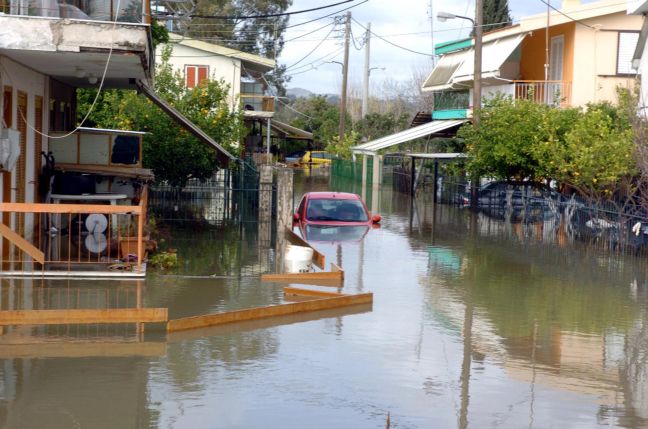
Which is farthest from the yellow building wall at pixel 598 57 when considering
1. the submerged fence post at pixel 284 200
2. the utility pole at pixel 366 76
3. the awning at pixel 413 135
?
the utility pole at pixel 366 76

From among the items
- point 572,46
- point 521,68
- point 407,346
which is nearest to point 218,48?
point 521,68

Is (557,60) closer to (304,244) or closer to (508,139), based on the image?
(508,139)

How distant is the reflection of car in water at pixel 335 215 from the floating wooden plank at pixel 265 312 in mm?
9777

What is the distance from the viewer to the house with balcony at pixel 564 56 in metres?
35.5

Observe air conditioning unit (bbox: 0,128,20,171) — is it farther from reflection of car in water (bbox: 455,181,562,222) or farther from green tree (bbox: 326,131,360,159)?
green tree (bbox: 326,131,360,159)

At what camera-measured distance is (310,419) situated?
8.88m

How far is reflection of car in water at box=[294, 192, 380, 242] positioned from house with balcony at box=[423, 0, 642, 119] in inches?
455

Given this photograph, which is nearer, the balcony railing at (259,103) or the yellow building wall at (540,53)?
the yellow building wall at (540,53)

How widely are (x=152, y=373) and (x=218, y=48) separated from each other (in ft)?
140

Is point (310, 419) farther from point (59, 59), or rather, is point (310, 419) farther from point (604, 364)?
point (59, 59)

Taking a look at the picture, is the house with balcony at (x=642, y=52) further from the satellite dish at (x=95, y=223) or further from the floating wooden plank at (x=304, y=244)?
the satellite dish at (x=95, y=223)

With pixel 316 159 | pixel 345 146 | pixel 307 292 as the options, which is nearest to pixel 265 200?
pixel 307 292

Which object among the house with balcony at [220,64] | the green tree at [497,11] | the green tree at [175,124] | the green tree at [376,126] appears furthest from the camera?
the green tree at [376,126]

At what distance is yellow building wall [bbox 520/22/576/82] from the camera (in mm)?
36906
